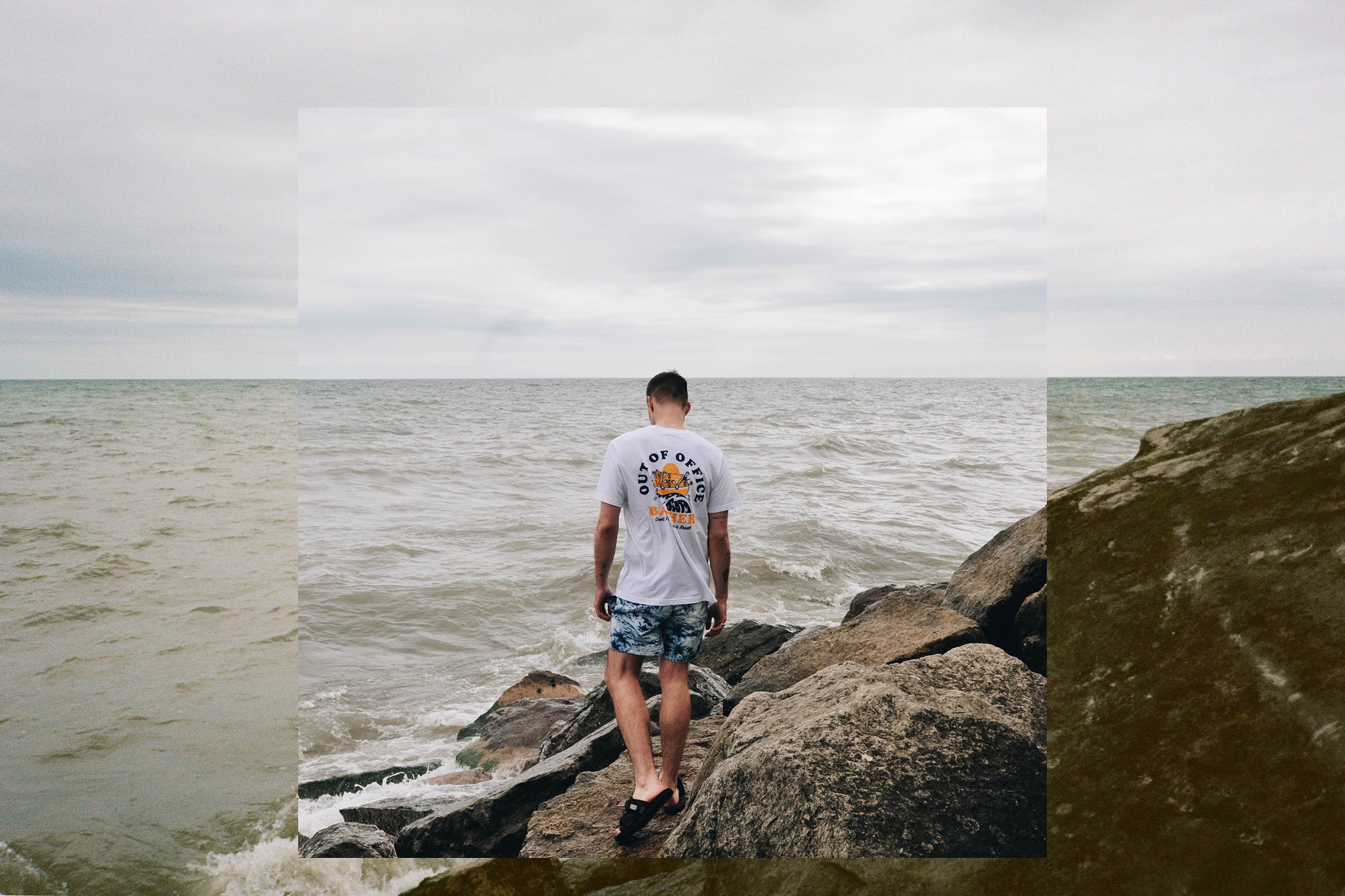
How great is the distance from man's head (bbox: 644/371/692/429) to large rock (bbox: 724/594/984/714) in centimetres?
171

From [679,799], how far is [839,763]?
29.0 inches

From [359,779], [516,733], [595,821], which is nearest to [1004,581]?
[595,821]

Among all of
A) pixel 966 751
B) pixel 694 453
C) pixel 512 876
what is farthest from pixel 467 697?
pixel 966 751

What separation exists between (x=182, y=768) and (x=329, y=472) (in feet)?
29.7

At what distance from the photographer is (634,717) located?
318cm

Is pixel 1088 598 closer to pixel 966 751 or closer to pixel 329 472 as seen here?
pixel 966 751

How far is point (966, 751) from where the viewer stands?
2855 mm

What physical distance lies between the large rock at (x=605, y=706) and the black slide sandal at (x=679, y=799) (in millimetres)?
722

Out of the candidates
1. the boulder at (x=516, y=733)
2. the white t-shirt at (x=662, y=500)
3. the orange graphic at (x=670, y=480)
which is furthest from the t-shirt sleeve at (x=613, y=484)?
the boulder at (x=516, y=733)

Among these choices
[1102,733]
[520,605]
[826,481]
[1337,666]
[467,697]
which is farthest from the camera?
[826,481]

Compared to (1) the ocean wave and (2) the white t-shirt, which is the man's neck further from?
(1) the ocean wave

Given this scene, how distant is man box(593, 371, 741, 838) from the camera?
314cm

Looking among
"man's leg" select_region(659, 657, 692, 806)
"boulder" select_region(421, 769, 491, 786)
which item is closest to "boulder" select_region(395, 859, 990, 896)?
"man's leg" select_region(659, 657, 692, 806)

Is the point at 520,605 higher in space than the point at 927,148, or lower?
lower
